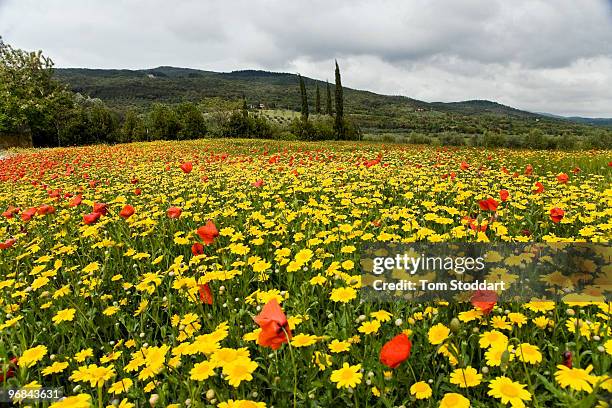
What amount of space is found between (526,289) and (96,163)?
47.4 feet

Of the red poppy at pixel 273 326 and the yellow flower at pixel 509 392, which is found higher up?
the red poppy at pixel 273 326

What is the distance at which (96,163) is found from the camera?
13250 mm

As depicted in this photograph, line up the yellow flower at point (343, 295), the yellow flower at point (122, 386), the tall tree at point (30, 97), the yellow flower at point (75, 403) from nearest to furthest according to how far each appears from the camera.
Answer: the yellow flower at point (75, 403) < the yellow flower at point (122, 386) < the yellow flower at point (343, 295) < the tall tree at point (30, 97)

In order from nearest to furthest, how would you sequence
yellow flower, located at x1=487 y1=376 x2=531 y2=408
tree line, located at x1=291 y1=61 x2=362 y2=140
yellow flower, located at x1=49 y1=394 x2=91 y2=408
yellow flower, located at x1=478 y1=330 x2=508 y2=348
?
yellow flower, located at x1=487 y1=376 x2=531 y2=408, yellow flower, located at x1=49 y1=394 x2=91 y2=408, yellow flower, located at x1=478 y1=330 x2=508 y2=348, tree line, located at x1=291 y1=61 x2=362 y2=140

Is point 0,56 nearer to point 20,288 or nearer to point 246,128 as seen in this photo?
point 246,128

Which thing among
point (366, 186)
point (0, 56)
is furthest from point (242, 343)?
point (0, 56)

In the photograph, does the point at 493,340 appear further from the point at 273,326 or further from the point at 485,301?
the point at 273,326

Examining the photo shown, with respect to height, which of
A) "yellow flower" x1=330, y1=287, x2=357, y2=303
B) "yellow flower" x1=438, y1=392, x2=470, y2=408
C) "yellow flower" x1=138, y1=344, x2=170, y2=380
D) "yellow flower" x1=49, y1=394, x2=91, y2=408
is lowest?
"yellow flower" x1=138, y1=344, x2=170, y2=380

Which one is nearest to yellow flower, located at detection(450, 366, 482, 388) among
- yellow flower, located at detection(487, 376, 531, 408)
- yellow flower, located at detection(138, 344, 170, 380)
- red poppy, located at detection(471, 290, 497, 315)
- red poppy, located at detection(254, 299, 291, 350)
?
yellow flower, located at detection(487, 376, 531, 408)

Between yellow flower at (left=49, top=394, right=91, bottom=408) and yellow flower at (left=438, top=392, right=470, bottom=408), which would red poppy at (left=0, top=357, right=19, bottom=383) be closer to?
yellow flower at (left=49, top=394, right=91, bottom=408)

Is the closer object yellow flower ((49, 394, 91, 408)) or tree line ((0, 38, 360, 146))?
yellow flower ((49, 394, 91, 408))

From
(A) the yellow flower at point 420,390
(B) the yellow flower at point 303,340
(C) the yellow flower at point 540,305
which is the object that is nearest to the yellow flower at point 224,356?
(B) the yellow flower at point 303,340

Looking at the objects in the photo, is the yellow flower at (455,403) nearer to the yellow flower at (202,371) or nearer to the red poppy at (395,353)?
the red poppy at (395,353)

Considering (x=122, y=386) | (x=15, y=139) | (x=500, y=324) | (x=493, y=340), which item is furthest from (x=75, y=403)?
(x=15, y=139)
